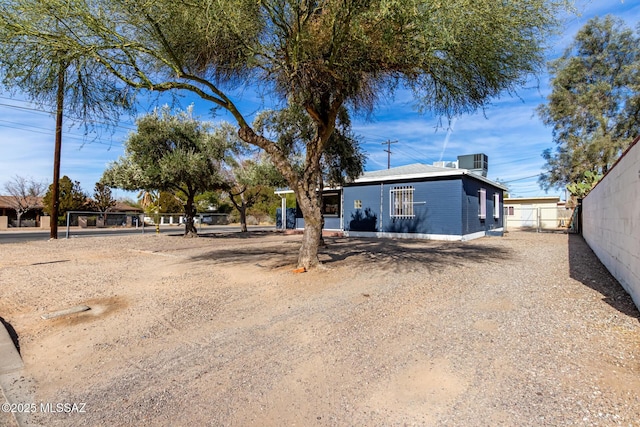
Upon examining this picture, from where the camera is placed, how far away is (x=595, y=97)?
66.5 feet

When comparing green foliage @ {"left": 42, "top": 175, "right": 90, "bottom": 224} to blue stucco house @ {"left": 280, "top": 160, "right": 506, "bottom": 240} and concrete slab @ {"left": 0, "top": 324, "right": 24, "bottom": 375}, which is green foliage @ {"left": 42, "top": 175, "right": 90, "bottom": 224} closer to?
blue stucco house @ {"left": 280, "top": 160, "right": 506, "bottom": 240}

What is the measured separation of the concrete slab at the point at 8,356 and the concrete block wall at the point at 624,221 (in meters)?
6.74

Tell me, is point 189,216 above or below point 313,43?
below

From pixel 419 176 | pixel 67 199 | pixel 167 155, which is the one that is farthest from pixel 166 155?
pixel 67 199

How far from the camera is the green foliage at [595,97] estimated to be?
768 inches

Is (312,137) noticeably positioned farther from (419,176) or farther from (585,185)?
(585,185)

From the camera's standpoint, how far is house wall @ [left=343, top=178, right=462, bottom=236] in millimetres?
14576

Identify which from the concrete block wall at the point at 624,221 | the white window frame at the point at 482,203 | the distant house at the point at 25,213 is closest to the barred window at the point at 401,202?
the white window frame at the point at 482,203

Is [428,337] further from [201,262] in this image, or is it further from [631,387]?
[201,262]

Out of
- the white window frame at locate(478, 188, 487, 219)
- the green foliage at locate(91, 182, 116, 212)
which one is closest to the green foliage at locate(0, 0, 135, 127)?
the white window frame at locate(478, 188, 487, 219)

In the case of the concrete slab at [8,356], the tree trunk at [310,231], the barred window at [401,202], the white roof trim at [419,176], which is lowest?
the concrete slab at [8,356]

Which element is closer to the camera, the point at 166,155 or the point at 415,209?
the point at 166,155

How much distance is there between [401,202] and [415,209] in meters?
0.74

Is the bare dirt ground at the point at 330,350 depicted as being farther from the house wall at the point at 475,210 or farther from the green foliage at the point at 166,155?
the house wall at the point at 475,210
